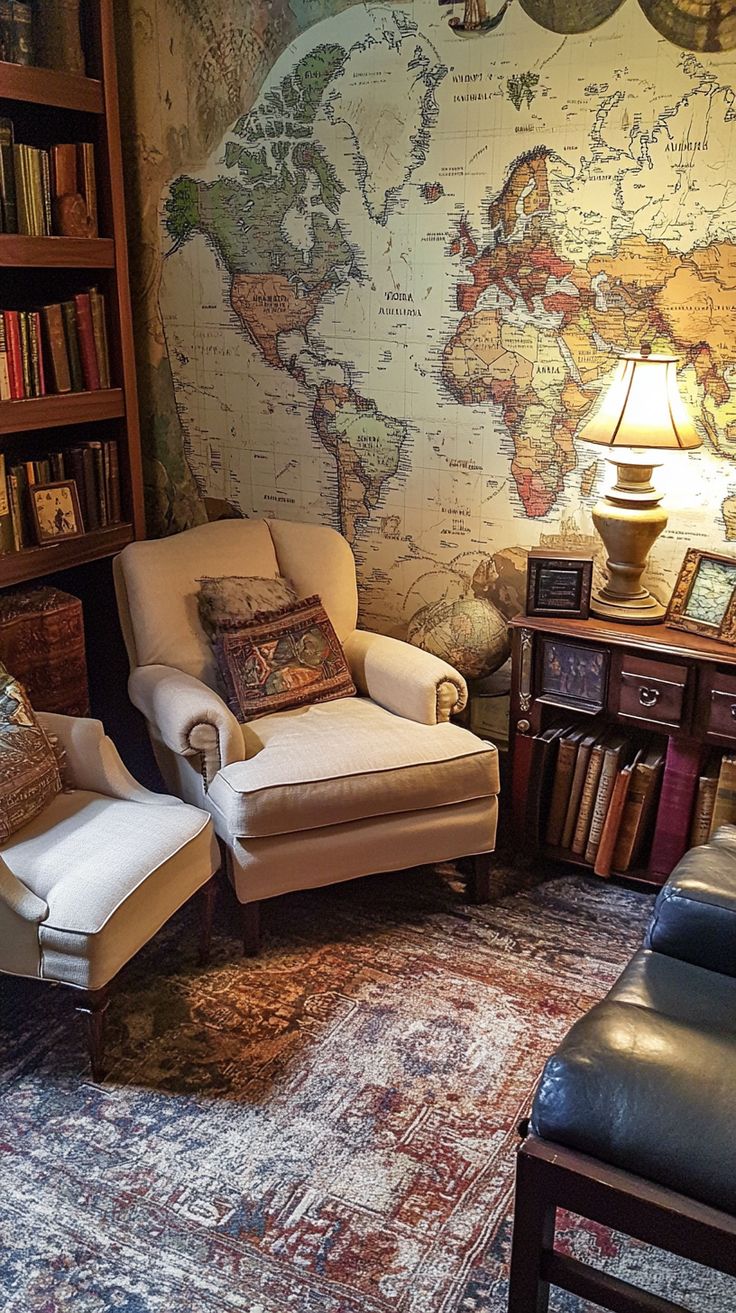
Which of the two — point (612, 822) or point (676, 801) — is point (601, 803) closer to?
point (612, 822)

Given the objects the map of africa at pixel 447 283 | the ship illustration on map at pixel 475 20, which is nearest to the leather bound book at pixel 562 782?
the map of africa at pixel 447 283

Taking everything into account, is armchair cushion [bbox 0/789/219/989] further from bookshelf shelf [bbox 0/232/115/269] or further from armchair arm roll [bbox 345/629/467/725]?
bookshelf shelf [bbox 0/232/115/269]

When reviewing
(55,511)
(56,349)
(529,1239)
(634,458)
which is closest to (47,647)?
(55,511)

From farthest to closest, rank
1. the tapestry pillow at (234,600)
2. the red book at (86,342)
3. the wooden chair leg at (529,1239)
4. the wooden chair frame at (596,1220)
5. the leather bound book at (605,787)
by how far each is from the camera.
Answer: the red book at (86,342)
the tapestry pillow at (234,600)
the leather bound book at (605,787)
the wooden chair leg at (529,1239)
the wooden chair frame at (596,1220)

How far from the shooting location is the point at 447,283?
3.34m

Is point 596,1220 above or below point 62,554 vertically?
below

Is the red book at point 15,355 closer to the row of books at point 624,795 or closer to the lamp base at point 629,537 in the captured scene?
the lamp base at point 629,537

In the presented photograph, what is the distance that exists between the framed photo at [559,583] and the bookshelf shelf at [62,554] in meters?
1.46

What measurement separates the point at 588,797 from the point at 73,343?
2.13m

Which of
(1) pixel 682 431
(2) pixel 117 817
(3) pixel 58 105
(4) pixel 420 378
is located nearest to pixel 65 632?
(2) pixel 117 817

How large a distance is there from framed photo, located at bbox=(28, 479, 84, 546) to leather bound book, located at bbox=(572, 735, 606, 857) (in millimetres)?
1779

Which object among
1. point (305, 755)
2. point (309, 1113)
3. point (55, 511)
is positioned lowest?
point (309, 1113)

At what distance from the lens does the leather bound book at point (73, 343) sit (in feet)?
→ 11.5

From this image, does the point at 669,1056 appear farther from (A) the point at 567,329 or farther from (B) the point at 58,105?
(B) the point at 58,105
